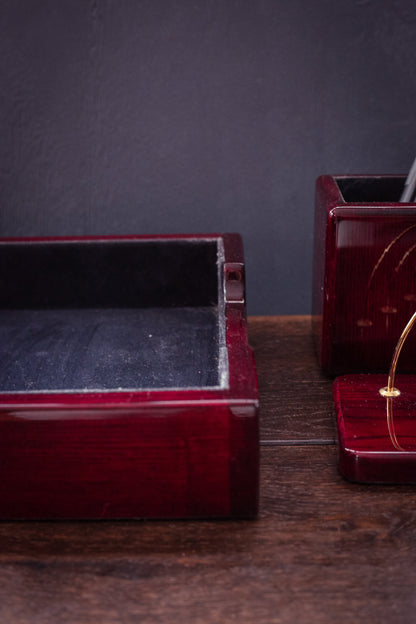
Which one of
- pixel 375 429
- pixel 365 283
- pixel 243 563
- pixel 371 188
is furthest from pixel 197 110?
pixel 243 563

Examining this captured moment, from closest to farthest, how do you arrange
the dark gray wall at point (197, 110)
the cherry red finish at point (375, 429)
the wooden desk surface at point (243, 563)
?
the wooden desk surface at point (243, 563), the cherry red finish at point (375, 429), the dark gray wall at point (197, 110)

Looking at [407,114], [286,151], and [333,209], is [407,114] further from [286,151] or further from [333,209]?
[333,209]

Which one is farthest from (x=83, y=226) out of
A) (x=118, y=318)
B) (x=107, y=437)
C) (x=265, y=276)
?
(x=107, y=437)

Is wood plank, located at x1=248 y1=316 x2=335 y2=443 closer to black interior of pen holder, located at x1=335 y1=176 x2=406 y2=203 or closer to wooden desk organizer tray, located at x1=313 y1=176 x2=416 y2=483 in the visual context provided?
wooden desk organizer tray, located at x1=313 y1=176 x2=416 y2=483

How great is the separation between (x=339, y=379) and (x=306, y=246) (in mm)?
415

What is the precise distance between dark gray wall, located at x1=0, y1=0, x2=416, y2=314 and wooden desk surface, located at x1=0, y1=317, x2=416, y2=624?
60 cm

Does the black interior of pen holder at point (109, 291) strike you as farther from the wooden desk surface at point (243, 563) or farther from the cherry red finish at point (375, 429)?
the wooden desk surface at point (243, 563)

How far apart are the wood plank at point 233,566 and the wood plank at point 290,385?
0.12 m

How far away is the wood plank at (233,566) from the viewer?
51cm

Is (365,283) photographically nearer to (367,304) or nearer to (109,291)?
(367,304)

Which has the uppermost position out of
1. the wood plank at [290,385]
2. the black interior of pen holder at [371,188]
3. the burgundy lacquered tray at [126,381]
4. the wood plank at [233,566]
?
the black interior of pen holder at [371,188]

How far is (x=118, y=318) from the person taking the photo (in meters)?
1.02

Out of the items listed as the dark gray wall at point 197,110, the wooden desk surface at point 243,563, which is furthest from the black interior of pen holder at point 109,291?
the wooden desk surface at point 243,563

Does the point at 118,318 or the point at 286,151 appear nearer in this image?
the point at 118,318
